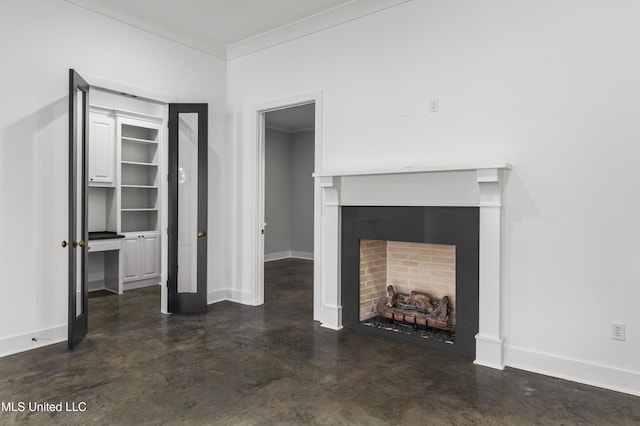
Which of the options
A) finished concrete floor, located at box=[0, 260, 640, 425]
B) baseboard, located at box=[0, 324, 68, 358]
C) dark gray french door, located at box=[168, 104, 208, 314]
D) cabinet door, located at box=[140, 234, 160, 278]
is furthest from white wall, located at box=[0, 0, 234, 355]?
cabinet door, located at box=[140, 234, 160, 278]

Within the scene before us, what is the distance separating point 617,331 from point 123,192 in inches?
240

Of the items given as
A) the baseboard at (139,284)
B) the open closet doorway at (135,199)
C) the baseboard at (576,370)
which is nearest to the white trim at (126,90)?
the open closet doorway at (135,199)

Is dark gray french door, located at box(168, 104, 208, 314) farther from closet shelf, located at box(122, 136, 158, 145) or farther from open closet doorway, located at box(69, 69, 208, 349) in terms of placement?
closet shelf, located at box(122, 136, 158, 145)

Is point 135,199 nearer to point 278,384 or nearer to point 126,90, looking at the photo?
point 126,90

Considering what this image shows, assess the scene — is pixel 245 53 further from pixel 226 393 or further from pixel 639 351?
pixel 639 351

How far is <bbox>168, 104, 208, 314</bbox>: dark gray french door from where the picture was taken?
175 inches

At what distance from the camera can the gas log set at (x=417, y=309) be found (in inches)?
140

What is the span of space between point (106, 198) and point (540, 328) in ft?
18.6

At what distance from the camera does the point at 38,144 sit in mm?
3402

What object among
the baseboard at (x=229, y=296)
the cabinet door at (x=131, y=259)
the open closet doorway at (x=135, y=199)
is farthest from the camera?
the cabinet door at (x=131, y=259)

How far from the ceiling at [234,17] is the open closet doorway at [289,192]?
3865 millimetres

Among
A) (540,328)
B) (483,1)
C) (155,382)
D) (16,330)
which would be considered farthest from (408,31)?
(16,330)

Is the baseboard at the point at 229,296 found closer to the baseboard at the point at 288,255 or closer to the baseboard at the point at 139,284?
the baseboard at the point at 139,284

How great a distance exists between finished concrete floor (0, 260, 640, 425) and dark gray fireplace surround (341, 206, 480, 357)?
14cm
